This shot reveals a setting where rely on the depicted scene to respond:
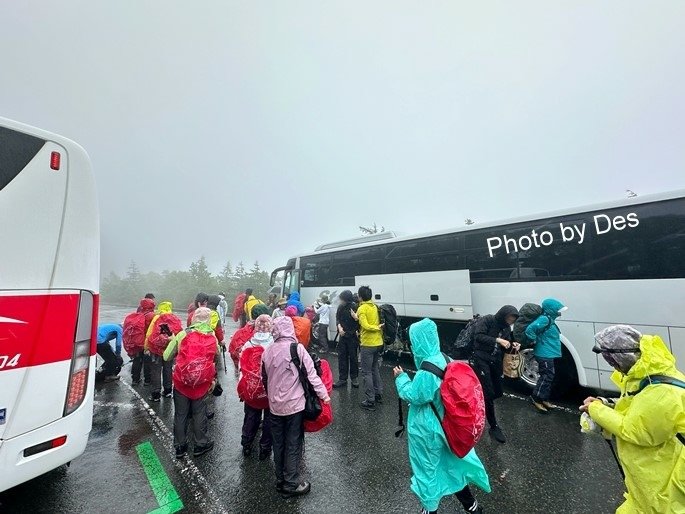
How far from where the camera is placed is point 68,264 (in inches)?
90.4

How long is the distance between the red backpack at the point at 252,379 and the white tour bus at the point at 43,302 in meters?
1.46

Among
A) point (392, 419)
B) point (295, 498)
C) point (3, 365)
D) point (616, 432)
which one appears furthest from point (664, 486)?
point (3, 365)

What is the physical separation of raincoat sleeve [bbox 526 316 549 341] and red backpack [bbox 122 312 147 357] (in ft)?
22.9

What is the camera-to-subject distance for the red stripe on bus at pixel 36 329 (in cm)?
195

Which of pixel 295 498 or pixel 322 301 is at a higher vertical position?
pixel 322 301

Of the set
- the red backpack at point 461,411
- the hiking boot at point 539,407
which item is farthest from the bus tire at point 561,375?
the red backpack at point 461,411

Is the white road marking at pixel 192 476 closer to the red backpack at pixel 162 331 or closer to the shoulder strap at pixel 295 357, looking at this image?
the red backpack at pixel 162 331

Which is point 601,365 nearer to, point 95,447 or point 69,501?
point 69,501

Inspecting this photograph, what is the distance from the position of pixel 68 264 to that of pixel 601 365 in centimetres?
689

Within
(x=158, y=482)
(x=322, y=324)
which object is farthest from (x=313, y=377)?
(x=322, y=324)

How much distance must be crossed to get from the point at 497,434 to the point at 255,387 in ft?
10.3

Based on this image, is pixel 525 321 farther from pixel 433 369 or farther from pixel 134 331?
pixel 134 331

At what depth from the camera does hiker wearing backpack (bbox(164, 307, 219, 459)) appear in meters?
3.53

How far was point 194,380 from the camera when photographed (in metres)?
3.49
